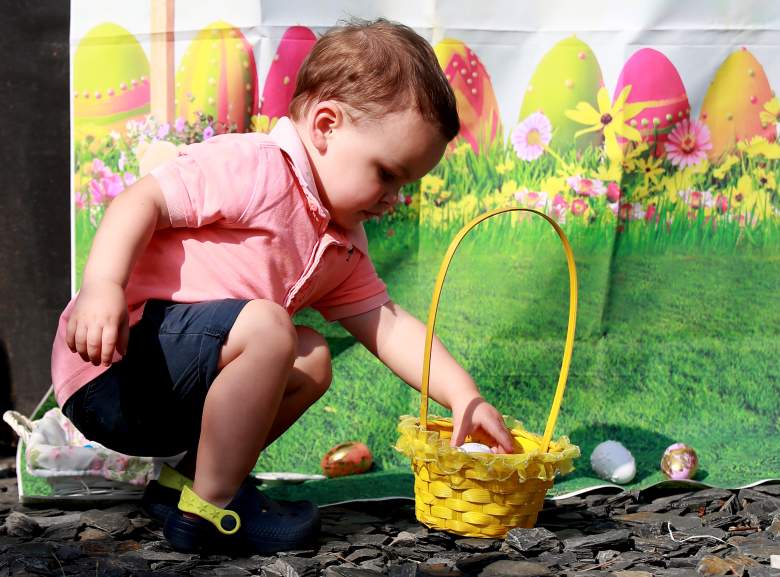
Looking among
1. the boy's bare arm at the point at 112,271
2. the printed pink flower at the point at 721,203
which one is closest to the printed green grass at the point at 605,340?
the printed pink flower at the point at 721,203

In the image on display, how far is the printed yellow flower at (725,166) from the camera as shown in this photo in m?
2.60

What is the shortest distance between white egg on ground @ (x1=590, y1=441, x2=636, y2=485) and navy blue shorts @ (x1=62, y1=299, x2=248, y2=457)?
950 millimetres

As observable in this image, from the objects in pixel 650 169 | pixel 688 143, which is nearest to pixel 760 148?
pixel 688 143

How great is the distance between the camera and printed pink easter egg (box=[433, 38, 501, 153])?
252 centimetres

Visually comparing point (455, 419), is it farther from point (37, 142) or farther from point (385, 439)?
point (37, 142)

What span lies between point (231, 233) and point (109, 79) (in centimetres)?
83

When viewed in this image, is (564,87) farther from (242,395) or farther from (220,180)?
(242,395)

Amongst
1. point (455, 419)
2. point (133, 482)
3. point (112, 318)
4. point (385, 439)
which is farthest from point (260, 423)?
point (385, 439)

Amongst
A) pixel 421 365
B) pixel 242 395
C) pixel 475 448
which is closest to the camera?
pixel 242 395

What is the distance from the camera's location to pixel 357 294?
205 centimetres

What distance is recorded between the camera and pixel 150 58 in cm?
244

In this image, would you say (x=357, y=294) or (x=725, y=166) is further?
(x=725, y=166)

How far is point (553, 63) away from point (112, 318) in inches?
56.7

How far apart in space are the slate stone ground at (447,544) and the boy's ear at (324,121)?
73 centimetres
